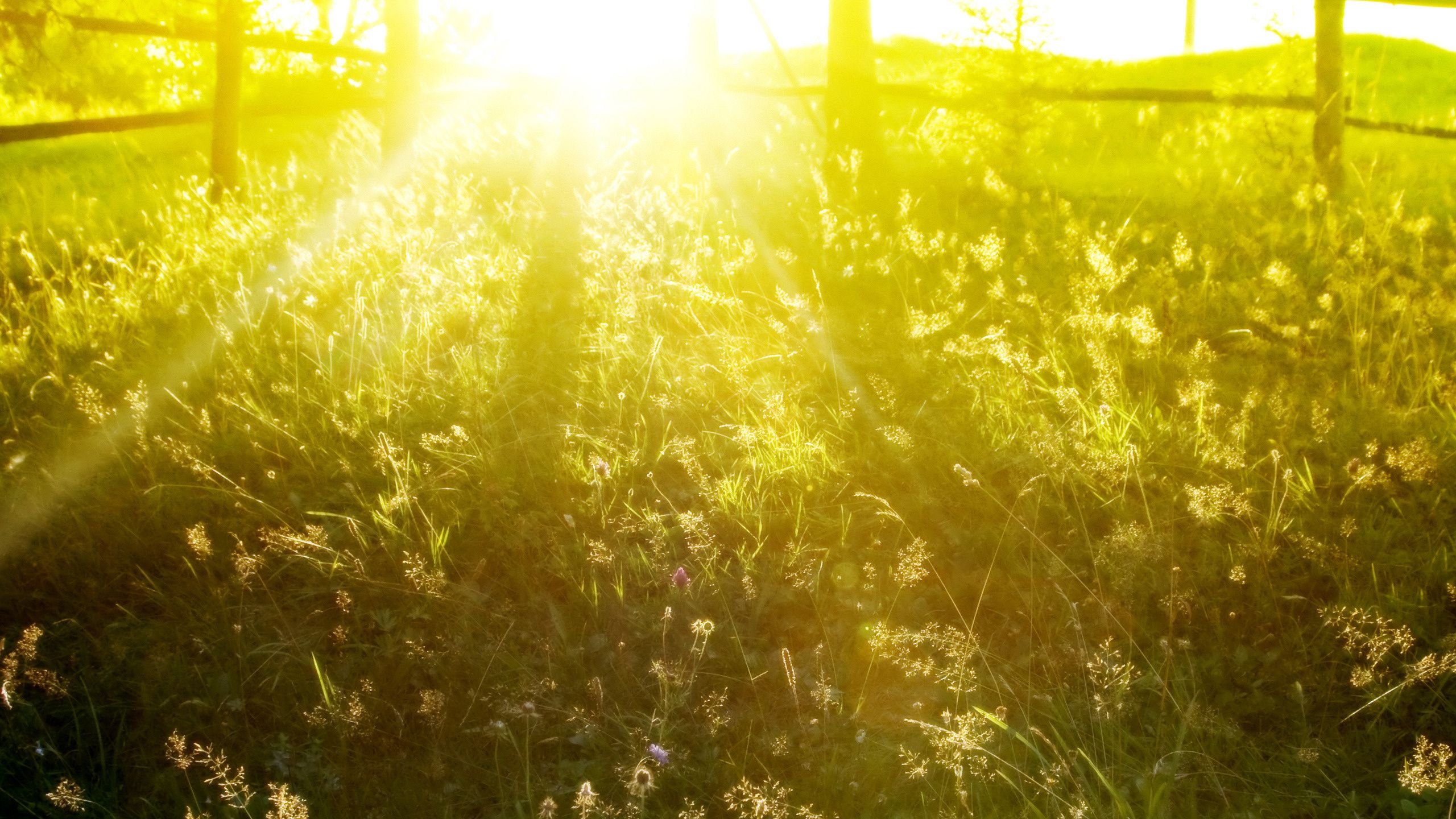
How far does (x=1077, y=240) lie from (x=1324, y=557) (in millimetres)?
2340

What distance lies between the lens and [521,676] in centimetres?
253

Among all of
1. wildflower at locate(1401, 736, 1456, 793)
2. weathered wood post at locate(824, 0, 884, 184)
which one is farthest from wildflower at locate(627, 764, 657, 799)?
weathered wood post at locate(824, 0, 884, 184)

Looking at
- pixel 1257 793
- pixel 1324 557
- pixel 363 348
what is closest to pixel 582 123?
pixel 363 348

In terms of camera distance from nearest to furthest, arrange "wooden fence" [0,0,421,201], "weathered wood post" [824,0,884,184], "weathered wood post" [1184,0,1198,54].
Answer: "wooden fence" [0,0,421,201]
"weathered wood post" [824,0,884,184]
"weathered wood post" [1184,0,1198,54]

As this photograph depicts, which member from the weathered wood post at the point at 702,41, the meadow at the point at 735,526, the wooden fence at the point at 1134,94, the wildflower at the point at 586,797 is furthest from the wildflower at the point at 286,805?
the weathered wood post at the point at 702,41

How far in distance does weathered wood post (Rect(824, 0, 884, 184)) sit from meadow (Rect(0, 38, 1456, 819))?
1.61 metres

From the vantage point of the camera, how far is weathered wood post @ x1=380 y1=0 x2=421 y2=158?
6.87 m

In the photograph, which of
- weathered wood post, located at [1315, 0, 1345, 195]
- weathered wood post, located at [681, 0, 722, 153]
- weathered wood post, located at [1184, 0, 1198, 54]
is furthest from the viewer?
weathered wood post, located at [1184, 0, 1198, 54]

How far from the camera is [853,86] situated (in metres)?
6.43

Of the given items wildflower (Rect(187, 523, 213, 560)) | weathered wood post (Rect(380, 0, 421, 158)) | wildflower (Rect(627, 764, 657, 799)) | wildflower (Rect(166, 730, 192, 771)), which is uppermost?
weathered wood post (Rect(380, 0, 421, 158))

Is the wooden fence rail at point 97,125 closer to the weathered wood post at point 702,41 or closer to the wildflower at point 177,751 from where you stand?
the weathered wood post at point 702,41

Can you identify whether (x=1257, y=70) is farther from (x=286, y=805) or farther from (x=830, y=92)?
(x=286, y=805)

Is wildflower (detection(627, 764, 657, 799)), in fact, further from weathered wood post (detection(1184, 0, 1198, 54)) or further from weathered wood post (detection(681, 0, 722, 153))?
weathered wood post (detection(1184, 0, 1198, 54))

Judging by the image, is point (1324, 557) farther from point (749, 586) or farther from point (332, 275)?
point (332, 275)
